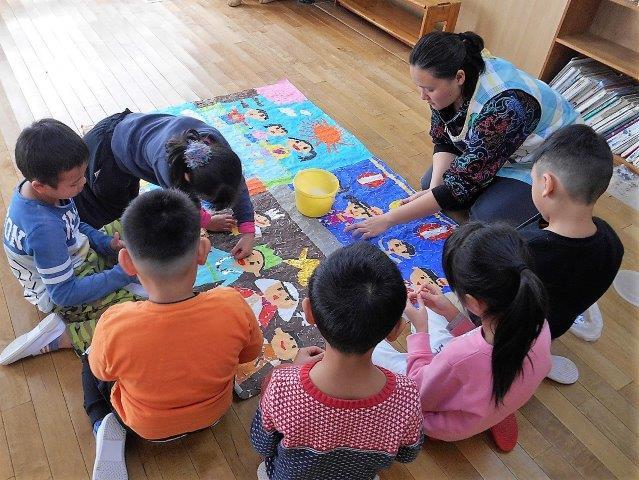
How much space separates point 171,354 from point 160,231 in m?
0.26

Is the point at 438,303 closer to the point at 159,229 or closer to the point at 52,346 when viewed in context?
the point at 159,229

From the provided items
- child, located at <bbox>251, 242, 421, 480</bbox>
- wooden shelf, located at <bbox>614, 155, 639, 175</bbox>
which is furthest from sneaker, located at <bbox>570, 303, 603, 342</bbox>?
wooden shelf, located at <bbox>614, 155, 639, 175</bbox>

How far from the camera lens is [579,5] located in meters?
2.53

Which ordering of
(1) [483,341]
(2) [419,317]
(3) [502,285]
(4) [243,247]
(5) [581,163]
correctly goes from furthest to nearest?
(4) [243,247] < (2) [419,317] < (5) [581,163] < (1) [483,341] < (3) [502,285]

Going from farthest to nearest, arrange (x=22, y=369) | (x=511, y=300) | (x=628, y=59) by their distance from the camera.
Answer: (x=628, y=59)
(x=22, y=369)
(x=511, y=300)

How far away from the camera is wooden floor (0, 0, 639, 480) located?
1.30 m

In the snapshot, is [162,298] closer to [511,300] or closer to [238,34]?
[511,300]

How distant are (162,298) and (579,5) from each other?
260 cm

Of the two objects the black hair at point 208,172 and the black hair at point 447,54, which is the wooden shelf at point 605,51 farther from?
the black hair at point 208,172

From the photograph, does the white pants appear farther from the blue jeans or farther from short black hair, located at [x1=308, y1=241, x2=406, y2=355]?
short black hair, located at [x1=308, y1=241, x2=406, y2=355]

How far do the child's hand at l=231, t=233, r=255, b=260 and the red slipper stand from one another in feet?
3.20

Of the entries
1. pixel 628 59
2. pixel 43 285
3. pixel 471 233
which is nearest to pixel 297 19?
pixel 628 59

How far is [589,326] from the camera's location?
1.69 m

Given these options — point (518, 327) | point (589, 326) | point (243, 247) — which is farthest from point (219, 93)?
point (518, 327)
